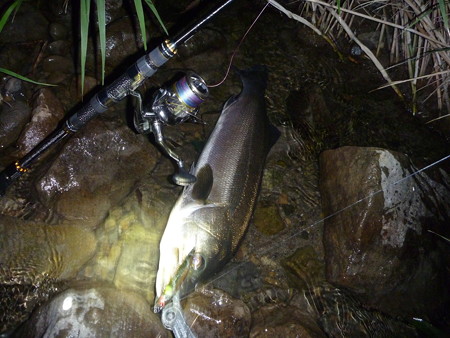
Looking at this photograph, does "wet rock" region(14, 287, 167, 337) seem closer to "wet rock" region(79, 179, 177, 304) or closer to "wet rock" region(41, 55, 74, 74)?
"wet rock" region(79, 179, 177, 304)

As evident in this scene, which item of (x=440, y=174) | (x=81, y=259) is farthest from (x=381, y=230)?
(x=81, y=259)

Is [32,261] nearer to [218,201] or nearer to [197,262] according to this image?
[197,262]

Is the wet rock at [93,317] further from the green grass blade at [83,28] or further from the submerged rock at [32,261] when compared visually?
the green grass blade at [83,28]

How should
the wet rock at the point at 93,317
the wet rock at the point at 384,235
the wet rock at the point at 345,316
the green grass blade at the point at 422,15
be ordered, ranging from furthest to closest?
the green grass blade at the point at 422,15 → the wet rock at the point at 384,235 → the wet rock at the point at 345,316 → the wet rock at the point at 93,317

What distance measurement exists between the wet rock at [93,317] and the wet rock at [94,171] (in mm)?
855

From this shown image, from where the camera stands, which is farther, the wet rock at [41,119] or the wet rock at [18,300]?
the wet rock at [41,119]

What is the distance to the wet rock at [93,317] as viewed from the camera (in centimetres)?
262

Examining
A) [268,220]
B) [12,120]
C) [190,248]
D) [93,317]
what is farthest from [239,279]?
[12,120]

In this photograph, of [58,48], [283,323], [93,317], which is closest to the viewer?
[93,317]

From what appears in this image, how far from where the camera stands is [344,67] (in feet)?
17.8

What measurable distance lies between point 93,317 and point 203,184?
62.3 inches

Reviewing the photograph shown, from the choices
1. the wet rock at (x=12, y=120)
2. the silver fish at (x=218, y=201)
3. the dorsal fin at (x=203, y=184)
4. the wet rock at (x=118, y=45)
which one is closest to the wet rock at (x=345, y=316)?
the silver fish at (x=218, y=201)

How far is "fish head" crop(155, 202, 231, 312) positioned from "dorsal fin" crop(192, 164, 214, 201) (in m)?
0.10

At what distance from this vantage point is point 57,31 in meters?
4.22
